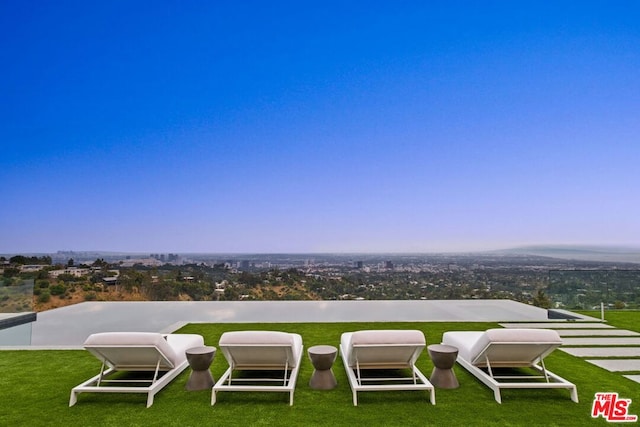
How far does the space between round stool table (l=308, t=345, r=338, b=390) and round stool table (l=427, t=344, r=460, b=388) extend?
1.01 metres

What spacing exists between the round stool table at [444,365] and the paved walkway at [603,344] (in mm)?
2108

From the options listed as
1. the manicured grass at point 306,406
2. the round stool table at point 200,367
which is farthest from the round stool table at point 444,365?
the round stool table at point 200,367

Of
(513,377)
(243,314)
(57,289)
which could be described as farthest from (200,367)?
(57,289)

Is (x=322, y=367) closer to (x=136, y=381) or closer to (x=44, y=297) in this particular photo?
(x=136, y=381)

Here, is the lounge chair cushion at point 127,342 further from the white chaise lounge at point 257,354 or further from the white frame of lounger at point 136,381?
the white chaise lounge at point 257,354

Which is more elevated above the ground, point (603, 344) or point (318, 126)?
point (318, 126)

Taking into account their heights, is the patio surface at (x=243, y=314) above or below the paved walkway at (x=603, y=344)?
below

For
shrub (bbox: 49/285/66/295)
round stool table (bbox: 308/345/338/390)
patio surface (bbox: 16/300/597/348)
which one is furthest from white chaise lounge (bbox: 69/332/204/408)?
shrub (bbox: 49/285/66/295)

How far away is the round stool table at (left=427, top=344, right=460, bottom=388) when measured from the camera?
4.15 m

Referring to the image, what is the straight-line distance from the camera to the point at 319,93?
688 inches

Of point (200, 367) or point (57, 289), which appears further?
point (57, 289)

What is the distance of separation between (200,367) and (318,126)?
15.5 meters

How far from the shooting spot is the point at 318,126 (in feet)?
61.2

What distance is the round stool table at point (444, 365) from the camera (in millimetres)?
4148
